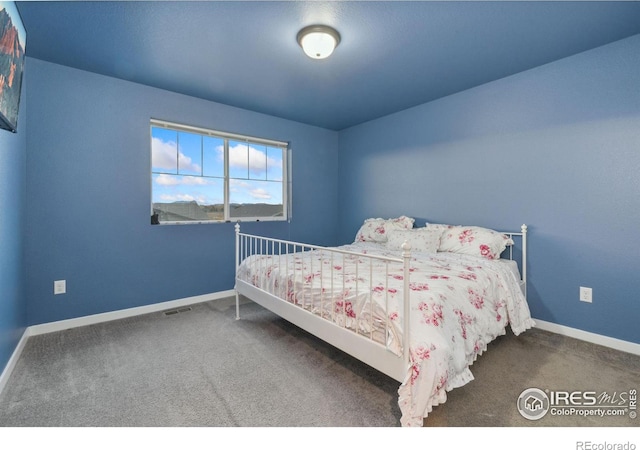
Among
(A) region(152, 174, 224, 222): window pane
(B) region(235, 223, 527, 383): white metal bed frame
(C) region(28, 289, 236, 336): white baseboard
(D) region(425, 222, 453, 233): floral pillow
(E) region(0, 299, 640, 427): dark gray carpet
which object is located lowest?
(E) region(0, 299, 640, 427): dark gray carpet

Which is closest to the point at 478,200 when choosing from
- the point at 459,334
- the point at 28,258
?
the point at 459,334

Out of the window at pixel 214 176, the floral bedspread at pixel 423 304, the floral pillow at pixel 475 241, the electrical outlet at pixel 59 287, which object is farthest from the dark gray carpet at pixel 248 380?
the window at pixel 214 176

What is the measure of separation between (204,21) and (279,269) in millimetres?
1757

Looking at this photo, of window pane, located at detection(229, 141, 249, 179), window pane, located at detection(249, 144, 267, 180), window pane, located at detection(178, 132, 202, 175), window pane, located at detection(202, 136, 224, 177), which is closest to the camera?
window pane, located at detection(178, 132, 202, 175)

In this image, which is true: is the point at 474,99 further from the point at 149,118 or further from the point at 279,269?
the point at 149,118

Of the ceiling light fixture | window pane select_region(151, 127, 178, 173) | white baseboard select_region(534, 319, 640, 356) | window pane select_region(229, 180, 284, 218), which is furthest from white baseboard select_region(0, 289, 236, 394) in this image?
white baseboard select_region(534, 319, 640, 356)

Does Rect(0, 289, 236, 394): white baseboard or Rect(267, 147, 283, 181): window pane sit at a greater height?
Rect(267, 147, 283, 181): window pane

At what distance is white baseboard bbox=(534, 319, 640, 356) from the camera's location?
7.00ft

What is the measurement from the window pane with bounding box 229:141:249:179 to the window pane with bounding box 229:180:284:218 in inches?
3.8

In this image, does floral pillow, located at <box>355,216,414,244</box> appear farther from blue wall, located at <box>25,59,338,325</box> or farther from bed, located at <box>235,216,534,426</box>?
blue wall, located at <box>25,59,338,325</box>

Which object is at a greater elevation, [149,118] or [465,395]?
[149,118]

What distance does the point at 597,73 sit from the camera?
226 cm

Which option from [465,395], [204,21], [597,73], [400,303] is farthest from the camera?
[597,73]

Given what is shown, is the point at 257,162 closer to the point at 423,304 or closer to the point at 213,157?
the point at 213,157
